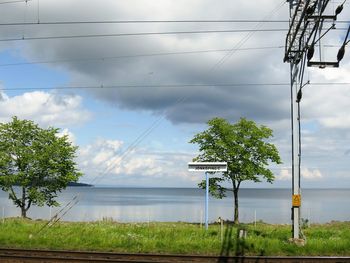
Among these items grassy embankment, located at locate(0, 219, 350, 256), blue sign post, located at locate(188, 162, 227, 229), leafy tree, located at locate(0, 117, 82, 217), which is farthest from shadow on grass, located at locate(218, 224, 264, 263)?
leafy tree, located at locate(0, 117, 82, 217)

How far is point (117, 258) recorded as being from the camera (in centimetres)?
1898

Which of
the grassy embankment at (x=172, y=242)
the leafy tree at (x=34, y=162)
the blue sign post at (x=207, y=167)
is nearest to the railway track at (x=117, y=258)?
the grassy embankment at (x=172, y=242)

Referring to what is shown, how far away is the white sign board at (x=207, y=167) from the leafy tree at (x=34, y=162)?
19.0 m

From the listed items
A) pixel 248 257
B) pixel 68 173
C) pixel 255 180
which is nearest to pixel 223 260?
pixel 248 257

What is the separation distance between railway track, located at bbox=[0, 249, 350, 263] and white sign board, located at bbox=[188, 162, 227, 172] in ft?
27.3

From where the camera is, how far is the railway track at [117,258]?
17891 mm

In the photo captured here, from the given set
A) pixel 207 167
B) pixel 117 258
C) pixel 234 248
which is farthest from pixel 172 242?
pixel 207 167

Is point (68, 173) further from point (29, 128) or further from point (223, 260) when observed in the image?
point (223, 260)

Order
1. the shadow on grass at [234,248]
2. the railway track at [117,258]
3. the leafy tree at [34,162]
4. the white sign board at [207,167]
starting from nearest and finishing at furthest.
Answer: the railway track at [117,258]
the shadow on grass at [234,248]
the white sign board at [207,167]
the leafy tree at [34,162]

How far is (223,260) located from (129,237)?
6152mm

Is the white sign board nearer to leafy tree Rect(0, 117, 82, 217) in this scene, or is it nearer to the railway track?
the railway track

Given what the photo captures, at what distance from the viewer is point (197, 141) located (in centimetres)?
3841

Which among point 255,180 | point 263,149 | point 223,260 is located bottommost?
point 223,260

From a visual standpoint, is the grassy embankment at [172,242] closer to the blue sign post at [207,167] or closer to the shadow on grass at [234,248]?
the shadow on grass at [234,248]
